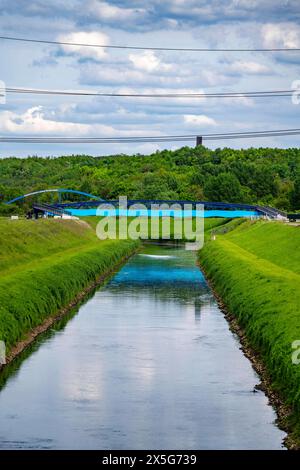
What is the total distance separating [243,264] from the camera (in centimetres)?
6594

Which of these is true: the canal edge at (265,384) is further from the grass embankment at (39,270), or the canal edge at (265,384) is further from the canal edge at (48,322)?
the grass embankment at (39,270)

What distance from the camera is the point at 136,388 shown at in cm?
3206

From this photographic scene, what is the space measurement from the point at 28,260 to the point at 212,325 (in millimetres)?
29202

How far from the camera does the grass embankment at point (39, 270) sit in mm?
41562

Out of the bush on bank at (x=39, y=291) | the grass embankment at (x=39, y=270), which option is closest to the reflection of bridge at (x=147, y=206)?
the grass embankment at (x=39, y=270)

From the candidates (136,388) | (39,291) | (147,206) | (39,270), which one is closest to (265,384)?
(136,388)

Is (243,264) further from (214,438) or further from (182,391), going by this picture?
(214,438)

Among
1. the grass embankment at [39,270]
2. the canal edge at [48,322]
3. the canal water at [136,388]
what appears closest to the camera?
the canal water at [136,388]

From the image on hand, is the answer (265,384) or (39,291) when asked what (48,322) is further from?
(265,384)

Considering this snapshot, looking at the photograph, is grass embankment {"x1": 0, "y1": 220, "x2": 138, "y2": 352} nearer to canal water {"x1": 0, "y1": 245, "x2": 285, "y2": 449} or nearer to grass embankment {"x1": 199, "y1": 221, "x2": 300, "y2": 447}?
canal water {"x1": 0, "y1": 245, "x2": 285, "y2": 449}

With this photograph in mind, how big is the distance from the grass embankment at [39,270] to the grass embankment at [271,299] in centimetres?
946

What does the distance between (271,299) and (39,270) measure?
18.4 meters

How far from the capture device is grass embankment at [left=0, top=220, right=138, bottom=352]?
1636 inches
